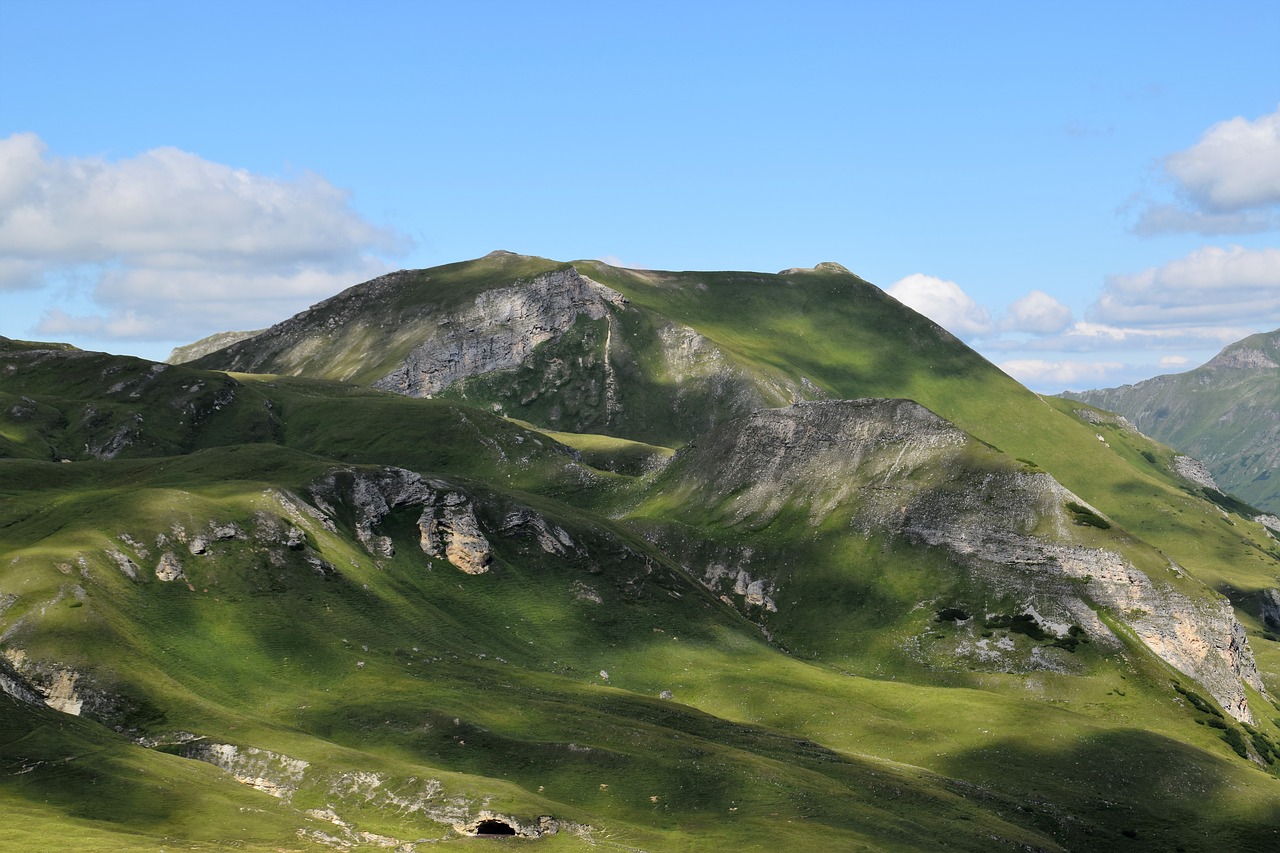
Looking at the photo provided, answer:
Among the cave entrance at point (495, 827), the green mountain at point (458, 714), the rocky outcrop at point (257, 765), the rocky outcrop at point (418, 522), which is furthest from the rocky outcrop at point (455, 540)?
the cave entrance at point (495, 827)

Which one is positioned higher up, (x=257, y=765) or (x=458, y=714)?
(x=458, y=714)

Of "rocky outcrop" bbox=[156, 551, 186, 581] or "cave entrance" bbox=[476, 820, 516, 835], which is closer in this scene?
"cave entrance" bbox=[476, 820, 516, 835]

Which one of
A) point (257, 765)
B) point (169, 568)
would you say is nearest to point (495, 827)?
point (257, 765)

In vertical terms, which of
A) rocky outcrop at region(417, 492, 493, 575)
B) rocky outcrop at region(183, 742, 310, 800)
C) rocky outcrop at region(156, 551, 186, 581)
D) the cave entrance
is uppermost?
rocky outcrop at region(417, 492, 493, 575)

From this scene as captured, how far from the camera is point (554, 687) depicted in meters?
158

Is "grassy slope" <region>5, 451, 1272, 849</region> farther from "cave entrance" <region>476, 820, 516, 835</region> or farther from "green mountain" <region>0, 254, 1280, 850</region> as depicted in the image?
Answer: "cave entrance" <region>476, 820, 516, 835</region>

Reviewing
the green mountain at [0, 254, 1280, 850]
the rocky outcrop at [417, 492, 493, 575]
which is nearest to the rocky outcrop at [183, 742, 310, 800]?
the green mountain at [0, 254, 1280, 850]

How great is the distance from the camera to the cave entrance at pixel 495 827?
4373 inches

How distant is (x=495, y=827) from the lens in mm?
111438

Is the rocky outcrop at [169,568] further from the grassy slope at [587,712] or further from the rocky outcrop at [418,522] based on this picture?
the rocky outcrop at [418,522]

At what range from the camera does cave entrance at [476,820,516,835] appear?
364 feet

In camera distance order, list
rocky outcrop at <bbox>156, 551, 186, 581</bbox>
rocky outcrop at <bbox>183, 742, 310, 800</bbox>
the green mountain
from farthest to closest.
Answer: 1. rocky outcrop at <bbox>156, 551, 186, 581</bbox>
2. rocky outcrop at <bbox>183, 742, 310, 800</bbox>
3. the green mountain

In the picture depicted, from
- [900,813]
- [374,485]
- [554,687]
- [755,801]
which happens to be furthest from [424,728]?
[374,485]

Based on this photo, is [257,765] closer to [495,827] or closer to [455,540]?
[495,827]
